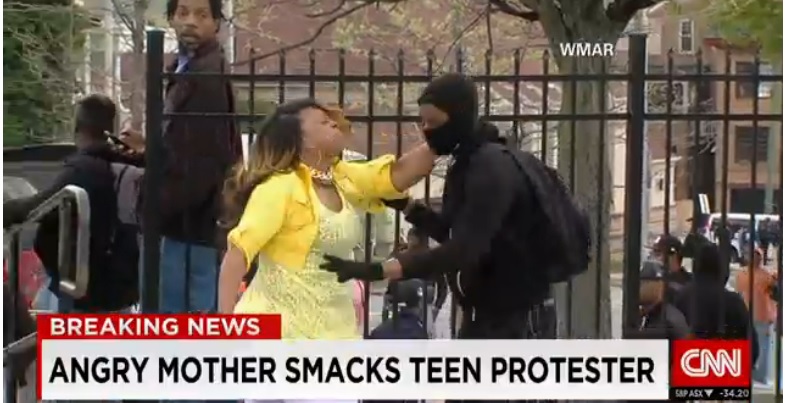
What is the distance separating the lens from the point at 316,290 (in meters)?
3.03

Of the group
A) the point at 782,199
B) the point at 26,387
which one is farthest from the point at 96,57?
the point at 782,199

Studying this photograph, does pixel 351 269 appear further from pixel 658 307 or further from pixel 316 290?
pixel 658 307

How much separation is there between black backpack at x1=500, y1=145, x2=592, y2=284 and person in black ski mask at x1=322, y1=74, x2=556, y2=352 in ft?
0.07

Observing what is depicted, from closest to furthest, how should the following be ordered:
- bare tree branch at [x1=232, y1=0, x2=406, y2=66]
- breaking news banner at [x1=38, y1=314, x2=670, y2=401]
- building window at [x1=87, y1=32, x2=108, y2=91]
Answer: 1. building window at [x1=87, y1=32, x2=108, y2=91]
2. bare tree branch at [x1=232, y1=0, x2=406, y2=66]
3. breaking news banner at [x1=38, y1=314, x2=670, y2=401]

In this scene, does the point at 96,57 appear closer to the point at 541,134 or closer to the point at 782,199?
the point at 541,134

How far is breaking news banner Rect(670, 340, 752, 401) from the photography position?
303 cm

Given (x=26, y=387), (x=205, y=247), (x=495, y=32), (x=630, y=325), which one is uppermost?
(x=495, y=32)

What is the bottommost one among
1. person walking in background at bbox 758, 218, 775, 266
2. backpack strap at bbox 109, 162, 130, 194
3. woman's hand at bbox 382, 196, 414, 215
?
person walking in background at bbox 758, 218, 775, 266

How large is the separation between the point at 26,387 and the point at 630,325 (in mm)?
1644

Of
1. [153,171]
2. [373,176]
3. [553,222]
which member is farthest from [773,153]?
[153,171]

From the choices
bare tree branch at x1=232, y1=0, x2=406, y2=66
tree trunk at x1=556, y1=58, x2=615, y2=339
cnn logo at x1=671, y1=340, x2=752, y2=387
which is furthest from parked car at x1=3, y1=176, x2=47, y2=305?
cnn logo at x1=671, y1=340, x2=752, y2=387

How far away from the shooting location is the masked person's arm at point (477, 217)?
2.98m

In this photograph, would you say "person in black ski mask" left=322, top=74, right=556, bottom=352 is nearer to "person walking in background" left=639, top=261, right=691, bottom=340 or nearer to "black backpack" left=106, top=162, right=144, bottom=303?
"person walking in background" left=639, top=261, right=691, bottom=340

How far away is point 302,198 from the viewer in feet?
9.94
